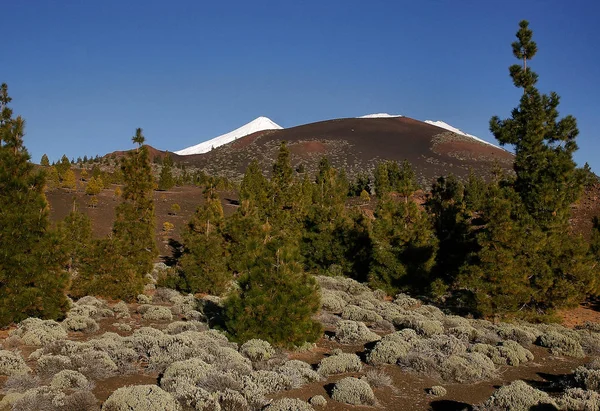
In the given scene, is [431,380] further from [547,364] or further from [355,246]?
[355,246]

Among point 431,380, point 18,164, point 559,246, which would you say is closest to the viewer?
point 431,380

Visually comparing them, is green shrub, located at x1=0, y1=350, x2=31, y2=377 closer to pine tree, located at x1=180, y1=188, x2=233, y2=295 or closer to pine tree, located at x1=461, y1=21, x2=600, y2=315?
pine tree, located at x1=180, y1=188, x2=233, y2=295

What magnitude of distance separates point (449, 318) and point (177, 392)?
11576 mm

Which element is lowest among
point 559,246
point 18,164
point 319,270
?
point 319,270

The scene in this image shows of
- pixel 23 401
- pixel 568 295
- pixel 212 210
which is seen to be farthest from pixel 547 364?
pixel 212 210

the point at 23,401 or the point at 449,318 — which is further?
the point at 449,318

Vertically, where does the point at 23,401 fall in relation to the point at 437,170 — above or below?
below

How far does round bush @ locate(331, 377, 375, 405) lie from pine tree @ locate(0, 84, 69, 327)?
922 cm

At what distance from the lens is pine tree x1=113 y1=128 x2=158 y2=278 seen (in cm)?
2139

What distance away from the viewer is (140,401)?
7312 mm

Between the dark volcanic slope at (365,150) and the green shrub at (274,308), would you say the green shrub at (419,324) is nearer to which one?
the green shrub at (274,308)

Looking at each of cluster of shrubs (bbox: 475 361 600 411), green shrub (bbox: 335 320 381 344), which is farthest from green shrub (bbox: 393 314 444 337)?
cluster of shrubs (bbox: 475 361 600 411)

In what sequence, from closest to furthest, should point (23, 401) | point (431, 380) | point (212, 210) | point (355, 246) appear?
point (23, 401) < point (431, 380) < point (212, 210) < point (355, 246)

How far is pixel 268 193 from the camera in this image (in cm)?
3531
